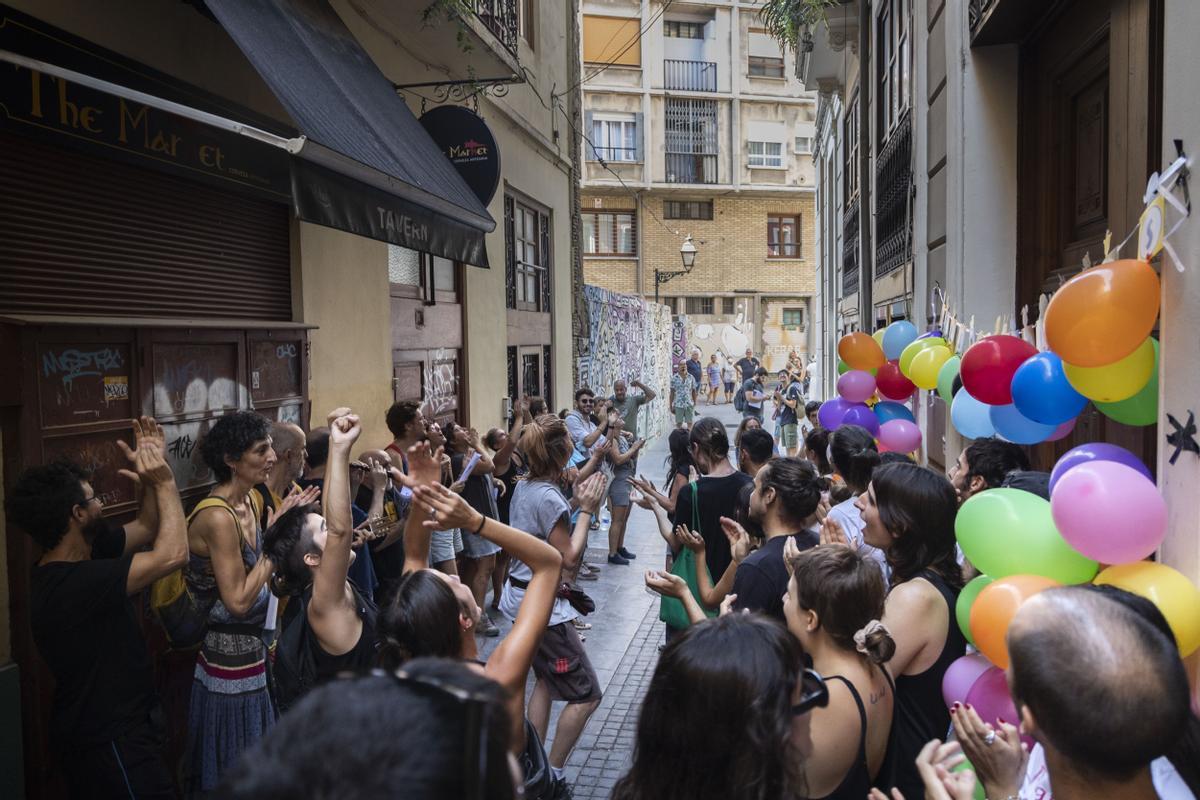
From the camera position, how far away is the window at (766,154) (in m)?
33.1

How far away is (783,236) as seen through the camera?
33844mm

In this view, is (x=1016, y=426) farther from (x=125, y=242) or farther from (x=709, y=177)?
(x=709, y=177)

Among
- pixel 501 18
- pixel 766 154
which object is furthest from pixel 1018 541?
pixel 766 154

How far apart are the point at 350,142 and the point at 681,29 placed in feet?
102

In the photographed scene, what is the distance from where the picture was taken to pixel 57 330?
385 cm

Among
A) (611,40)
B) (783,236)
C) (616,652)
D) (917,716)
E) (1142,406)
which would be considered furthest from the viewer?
(783,236)

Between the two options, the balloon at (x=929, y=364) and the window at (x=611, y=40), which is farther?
the window at (x=611, y=40)

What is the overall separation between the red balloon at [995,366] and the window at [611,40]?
1193 inches

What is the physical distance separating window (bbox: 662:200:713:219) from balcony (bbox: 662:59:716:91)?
14.0 feet

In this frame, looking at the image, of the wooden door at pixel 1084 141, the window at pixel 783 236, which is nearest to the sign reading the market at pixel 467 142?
the wooden door at pixel 1084 141

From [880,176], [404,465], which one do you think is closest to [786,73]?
[880,176]

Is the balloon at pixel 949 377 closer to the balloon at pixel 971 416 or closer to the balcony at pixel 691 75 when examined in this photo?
the balloon at pixel 971 416

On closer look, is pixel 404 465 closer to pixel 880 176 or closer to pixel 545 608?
pixel 545 608

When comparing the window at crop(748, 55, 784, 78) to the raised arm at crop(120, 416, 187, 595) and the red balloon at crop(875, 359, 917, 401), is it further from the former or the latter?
the raised arm at crop(120, 416, 187, 595)
